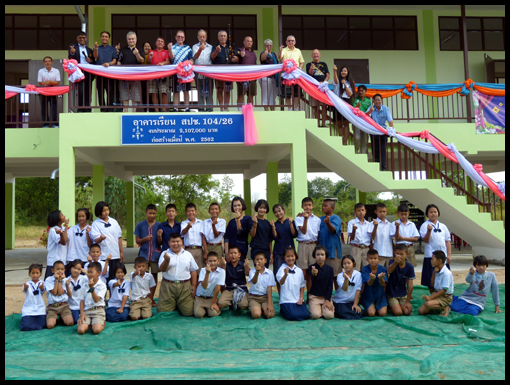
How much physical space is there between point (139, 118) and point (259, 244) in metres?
3.42

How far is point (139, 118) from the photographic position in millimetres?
7844

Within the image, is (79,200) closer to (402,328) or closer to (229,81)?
(229,81)

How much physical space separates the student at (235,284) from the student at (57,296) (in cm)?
182

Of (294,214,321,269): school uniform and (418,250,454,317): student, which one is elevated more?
(294,214,321,269): school uniform

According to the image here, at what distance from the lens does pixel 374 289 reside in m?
5.55

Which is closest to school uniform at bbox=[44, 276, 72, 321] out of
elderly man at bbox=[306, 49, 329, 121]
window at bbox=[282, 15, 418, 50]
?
elderly man at bbox=[306, 49, 329, 121]

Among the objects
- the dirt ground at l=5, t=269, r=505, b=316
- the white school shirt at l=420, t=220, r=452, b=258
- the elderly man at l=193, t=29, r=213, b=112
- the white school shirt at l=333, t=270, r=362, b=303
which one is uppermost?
the elderly man at l=193, t=29, r=213, b=112

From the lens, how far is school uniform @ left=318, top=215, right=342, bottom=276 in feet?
19.8

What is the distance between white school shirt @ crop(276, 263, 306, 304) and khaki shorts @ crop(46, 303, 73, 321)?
99.3 inches

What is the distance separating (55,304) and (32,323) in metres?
0.30

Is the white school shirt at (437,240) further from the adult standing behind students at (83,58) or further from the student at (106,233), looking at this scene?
the adult standing behind students at (83,58)

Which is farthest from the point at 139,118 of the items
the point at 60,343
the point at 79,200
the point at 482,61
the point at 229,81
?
the point at 79,200

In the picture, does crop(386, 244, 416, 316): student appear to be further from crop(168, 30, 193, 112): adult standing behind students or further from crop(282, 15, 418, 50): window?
crop(282, 15, 418, 50): window

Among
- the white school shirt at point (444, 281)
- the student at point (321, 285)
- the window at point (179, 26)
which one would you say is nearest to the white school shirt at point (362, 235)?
the student at point (321, 285)
